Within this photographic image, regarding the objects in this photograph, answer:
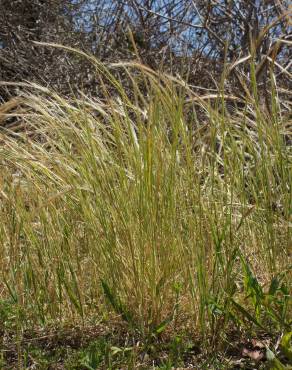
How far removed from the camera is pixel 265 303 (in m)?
2.05

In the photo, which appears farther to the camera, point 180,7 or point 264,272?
point 180,7

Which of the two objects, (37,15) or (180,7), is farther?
(37,15)

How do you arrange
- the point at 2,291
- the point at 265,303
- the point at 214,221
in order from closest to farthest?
the point at 265,303, the point at 214,221, the point at 2,291

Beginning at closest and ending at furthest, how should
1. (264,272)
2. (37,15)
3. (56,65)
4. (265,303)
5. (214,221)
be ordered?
(265,303), (214,221), (264,272), (56,65), (37,15)

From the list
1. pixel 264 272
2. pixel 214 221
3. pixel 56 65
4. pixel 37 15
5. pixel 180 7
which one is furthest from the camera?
pixel 37 15

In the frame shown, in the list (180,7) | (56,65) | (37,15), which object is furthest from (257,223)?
(37,15)

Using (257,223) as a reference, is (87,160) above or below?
above

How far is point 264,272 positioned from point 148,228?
0.50m

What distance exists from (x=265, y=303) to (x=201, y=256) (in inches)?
9.2

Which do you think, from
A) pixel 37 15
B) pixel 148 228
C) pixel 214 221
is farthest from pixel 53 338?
pixel 37 15

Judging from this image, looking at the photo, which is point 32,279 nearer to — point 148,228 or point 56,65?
point 148,228

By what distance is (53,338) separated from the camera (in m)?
2.32

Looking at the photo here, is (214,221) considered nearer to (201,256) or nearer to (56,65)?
(201,256)

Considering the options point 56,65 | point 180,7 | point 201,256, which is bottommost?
point 201,256
